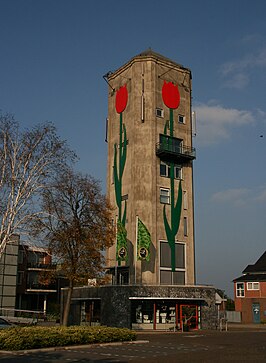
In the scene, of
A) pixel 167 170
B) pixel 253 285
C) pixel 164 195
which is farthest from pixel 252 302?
pixel 167 170

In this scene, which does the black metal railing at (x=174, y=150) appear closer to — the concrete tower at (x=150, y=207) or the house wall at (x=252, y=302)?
the concrete tower at (x=150, y=207)

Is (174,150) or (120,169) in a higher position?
(174,150)

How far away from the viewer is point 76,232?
39125mm

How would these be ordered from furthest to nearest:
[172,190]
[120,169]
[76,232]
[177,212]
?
[120,169] < [172,190] < [177,212] < [76,232]

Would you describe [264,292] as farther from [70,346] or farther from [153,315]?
[70,346]

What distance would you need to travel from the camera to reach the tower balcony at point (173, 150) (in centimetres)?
5378

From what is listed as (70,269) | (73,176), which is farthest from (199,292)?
(73,176)

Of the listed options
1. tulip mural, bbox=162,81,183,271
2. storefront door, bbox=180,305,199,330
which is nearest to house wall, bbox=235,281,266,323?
tulip mural, bbox=162,81,183,271

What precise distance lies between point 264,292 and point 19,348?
165 ft

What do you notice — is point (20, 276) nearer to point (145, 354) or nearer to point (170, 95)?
point (170, 95)

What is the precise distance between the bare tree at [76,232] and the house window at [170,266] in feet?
40.8

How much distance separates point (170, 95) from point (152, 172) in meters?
10.8

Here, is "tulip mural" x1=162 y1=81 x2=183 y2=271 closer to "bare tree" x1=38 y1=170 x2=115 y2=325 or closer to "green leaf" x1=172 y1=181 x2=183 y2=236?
"green leaf" x1=172 y1=181 x2=183 y2=236

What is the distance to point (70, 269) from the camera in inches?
1535
